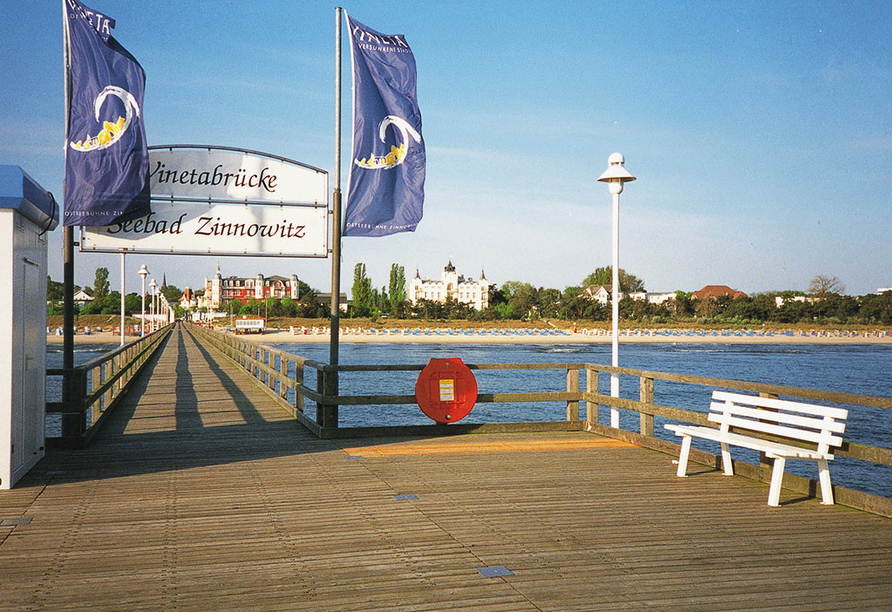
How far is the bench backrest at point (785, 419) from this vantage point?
237 inches

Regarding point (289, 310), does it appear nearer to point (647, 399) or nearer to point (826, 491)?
point (647, 399)

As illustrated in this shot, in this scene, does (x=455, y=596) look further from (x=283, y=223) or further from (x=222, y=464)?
(x=283, y=223)

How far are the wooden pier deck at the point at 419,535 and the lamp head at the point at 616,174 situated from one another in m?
3.28

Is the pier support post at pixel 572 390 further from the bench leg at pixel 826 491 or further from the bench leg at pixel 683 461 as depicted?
the bench leg at pixel 826 491

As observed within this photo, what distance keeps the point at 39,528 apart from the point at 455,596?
310cm

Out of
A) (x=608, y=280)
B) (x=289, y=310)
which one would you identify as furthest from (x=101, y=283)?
(x=608, y=280)

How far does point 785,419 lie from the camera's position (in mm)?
6695

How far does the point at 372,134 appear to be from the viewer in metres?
10.1

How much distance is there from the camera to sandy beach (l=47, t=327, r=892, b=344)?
3563 inches

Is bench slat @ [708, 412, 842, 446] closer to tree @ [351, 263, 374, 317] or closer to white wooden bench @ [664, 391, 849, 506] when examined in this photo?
white wooden bench @ [664, 391, 849, 506]

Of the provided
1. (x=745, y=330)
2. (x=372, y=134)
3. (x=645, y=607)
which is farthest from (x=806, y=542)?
(x=745, y=330)

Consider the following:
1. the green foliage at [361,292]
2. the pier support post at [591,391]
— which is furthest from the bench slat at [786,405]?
the green foliage at [361,292]

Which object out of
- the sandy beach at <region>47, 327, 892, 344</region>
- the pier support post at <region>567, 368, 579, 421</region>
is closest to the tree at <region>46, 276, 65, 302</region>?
the pier support post at <region>567, 368, 579, 421</region>

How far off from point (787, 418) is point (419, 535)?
10.7 ft
